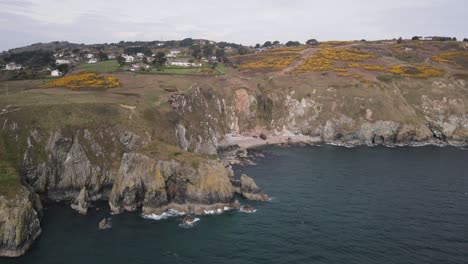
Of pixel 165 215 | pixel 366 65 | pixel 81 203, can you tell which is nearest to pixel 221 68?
pixel 366 65

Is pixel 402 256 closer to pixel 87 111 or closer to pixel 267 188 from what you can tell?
pixel 267 188

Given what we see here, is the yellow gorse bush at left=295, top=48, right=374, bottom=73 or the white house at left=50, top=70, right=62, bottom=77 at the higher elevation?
the yellow gorse bush at left=295, top=48, right=374, bottom=73

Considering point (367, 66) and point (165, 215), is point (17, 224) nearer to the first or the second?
point (165, 215)

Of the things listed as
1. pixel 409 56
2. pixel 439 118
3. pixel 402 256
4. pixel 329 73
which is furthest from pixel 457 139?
pixel 402 256

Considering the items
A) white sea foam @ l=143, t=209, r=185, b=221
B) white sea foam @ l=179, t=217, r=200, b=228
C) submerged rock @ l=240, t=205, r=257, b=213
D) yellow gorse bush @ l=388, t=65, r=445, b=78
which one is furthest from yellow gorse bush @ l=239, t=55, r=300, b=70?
white sea foam @ l=179, t=217, r=200, b=228

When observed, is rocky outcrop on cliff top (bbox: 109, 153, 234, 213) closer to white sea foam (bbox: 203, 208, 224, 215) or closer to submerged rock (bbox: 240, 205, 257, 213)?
white sea foam (bbox: 203, 208, 224, 215)
